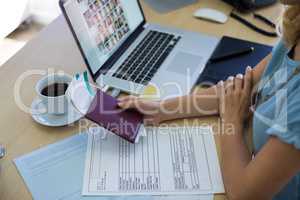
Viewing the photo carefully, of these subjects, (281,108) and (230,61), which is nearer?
(281,108)

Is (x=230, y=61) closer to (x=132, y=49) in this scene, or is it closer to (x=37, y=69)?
(x=132, y=49)

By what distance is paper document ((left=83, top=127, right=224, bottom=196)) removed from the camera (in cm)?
76

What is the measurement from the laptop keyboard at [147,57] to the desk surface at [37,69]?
0.39 feet

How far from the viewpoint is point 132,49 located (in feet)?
3.67

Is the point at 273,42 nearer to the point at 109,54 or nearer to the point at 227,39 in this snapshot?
the point at 227,39

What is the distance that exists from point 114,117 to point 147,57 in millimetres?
303

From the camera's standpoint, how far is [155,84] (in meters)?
1.02

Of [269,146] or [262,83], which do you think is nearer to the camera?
[269,146]

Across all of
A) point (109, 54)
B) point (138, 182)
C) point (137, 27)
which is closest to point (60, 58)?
point (109, 54)

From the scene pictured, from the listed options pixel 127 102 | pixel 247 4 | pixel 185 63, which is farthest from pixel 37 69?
pixel 247 4

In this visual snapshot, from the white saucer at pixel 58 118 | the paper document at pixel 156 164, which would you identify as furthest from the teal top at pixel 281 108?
the white saucer at pixel 58 118

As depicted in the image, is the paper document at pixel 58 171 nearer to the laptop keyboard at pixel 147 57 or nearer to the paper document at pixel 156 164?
the paper document at pixel 156 164

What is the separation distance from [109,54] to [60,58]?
17cm

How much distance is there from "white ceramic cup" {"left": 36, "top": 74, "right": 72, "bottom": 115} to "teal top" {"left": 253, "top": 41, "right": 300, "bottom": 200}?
452 millimetres
